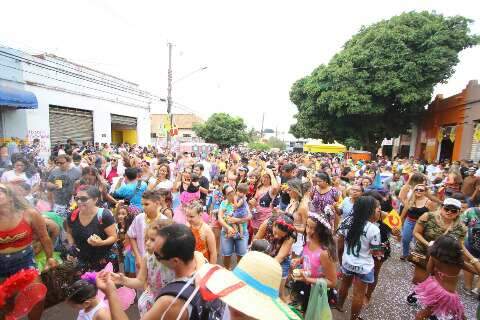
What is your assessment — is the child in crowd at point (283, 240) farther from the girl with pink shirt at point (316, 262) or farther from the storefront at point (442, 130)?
the storefront at point (442, 130)

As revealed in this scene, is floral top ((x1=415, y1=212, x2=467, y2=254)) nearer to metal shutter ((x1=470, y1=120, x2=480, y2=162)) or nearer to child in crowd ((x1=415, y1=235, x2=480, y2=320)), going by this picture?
child in crowd ((x1=415, y1=235, x2=480, y2=320))

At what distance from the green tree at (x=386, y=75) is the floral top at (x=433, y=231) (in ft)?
52.0

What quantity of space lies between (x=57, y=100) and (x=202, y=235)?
1427cm

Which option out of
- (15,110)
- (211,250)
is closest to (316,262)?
(211,250)

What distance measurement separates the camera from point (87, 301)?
211 cm

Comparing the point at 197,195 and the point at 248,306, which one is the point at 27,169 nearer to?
the point at 197,195

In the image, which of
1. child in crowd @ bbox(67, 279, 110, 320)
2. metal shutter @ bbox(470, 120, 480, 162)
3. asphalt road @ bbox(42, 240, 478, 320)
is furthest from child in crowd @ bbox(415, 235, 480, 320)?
metal shutter @ bbox(470, 120, 480, 162)

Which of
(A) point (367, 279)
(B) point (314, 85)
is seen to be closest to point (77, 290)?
(A) point (367, 279)

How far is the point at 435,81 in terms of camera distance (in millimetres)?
17984

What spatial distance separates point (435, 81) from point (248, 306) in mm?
21454

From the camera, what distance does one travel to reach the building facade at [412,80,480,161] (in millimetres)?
14984

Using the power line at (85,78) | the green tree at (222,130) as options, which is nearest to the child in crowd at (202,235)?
the power line at (85,78)

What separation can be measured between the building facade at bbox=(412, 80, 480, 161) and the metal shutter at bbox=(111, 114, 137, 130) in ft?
68.3

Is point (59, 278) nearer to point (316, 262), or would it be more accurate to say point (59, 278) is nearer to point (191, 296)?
point (191, 296)
